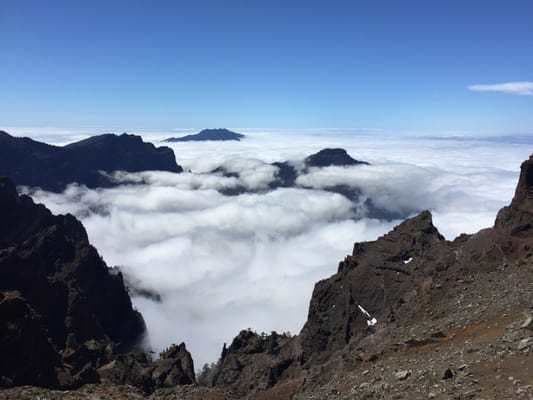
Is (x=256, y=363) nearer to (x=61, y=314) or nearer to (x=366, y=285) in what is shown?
(x=366, y=285)

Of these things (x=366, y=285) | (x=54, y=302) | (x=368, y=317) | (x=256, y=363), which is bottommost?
Result: (x=54, y=302)

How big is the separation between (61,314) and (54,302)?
11.4 feet

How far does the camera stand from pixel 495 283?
41500mm

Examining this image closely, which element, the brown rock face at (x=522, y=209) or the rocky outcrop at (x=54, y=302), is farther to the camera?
the rocky outcrop at (x=54, y=302)

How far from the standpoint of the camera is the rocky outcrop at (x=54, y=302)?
66625mm

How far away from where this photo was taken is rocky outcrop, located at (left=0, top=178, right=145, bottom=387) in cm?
6662

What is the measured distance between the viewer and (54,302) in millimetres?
125312

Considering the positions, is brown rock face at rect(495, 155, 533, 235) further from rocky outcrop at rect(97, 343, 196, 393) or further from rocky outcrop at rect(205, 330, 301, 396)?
rocky outcrop at rect(97, 343, 196, 393)

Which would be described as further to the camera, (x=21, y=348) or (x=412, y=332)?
(x=21, y=348)

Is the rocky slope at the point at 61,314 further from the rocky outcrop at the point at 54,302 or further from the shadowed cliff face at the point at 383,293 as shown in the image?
the shadowed cliff face at the point at 383,293

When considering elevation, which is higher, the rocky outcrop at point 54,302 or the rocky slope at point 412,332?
the rocky slope at point 412,332

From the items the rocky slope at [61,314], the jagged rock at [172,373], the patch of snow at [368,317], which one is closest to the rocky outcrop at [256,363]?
the jagged rock at [172,373]

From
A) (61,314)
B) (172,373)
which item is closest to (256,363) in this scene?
(172,373)

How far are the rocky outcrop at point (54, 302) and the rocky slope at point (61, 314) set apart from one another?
0.12 metres
